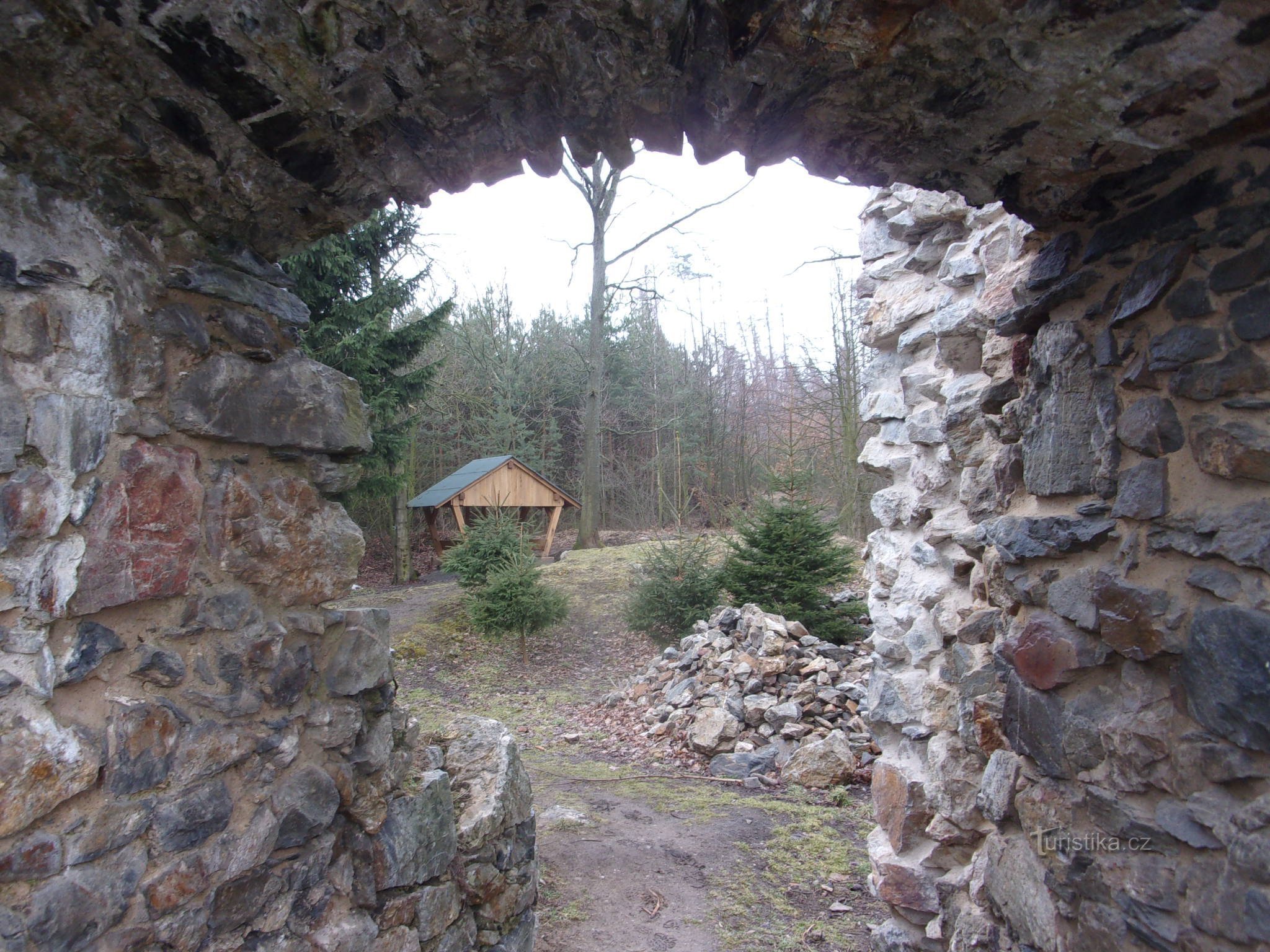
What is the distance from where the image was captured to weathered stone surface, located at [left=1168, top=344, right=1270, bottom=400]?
150 cm

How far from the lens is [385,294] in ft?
37.8

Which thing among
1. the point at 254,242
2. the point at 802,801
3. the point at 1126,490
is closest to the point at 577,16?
the point at 254,242

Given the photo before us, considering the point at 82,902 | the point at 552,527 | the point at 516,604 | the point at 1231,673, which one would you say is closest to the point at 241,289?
the point at 82,902

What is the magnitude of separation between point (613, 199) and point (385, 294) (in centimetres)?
713

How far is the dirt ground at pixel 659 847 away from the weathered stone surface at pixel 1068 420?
99.2 inches

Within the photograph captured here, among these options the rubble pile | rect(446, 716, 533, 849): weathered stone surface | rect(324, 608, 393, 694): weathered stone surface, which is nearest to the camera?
rect(324, 608, 393, 694): weathered stone surface

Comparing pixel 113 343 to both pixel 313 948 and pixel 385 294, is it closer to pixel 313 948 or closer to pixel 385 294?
pixel 313 948

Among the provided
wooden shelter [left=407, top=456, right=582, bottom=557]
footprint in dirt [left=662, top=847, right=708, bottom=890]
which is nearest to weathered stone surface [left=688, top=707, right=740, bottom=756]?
footprint in dirt [left=662, top=847, right=708, bottom=890]

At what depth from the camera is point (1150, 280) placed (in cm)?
174

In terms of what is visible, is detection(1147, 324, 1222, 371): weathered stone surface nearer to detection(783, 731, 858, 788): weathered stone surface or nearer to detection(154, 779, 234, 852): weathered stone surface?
detection(154, 779, 234, 852): weathered stone surface

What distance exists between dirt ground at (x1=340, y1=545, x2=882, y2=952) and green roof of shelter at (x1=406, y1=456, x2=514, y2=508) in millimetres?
5277

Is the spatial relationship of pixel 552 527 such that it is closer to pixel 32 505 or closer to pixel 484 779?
pixel 484 779

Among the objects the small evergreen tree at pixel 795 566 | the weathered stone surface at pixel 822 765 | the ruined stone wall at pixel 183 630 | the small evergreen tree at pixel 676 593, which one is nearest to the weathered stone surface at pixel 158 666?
the ruined stone wall at pixel 183 630

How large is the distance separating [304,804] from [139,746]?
0.48 metres
